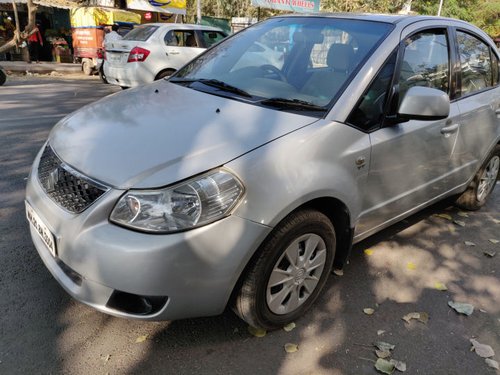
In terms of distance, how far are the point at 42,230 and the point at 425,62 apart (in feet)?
9.06

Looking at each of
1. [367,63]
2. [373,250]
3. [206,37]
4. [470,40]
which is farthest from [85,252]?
[206,37]

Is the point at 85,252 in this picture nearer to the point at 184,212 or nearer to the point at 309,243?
the point at 184,212

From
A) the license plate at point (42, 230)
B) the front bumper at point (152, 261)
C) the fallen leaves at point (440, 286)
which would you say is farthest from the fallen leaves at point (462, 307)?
the license plate at point (42, 230)

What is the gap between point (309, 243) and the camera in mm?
2434

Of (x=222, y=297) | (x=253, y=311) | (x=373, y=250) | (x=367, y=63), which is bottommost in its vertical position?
(x=373, y=250)

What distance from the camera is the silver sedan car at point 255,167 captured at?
196 cm

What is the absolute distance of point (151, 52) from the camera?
9.41 metres

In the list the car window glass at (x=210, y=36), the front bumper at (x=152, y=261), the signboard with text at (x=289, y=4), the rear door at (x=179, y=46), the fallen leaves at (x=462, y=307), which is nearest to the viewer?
the front bumper at (x=152, y=261)

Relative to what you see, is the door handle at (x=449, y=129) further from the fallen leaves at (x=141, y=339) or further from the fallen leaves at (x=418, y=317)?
the fallen leaves at (x=141, y=339)

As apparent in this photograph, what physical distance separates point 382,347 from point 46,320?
75.7 inches

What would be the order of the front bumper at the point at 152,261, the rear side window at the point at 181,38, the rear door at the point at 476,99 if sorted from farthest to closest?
the rear side window at the point at 181,38
the rear door at the point at 476,99
the front bumper at the point at 152,261

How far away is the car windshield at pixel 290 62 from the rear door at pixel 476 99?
1.08m

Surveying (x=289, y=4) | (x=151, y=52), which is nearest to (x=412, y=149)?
(x=151, y=52)

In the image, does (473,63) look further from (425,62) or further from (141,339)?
(141,339)
